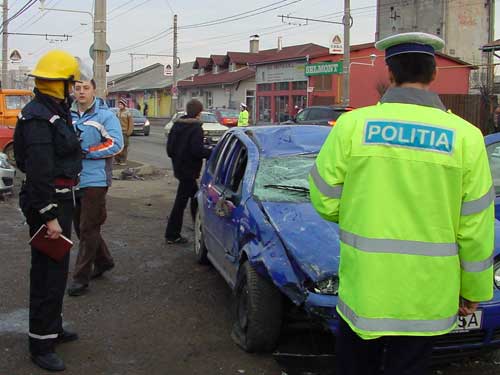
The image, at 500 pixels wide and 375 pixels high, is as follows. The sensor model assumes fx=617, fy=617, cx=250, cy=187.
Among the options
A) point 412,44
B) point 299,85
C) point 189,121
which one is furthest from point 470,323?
point 299,85

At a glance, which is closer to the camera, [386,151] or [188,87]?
[386,151]

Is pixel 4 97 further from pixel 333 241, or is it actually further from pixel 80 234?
pixel 333 241

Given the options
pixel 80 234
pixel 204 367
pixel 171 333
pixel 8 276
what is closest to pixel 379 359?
pixel 204 367

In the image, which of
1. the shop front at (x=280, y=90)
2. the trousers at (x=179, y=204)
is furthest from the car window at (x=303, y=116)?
the shop front at (x=280, y=90)

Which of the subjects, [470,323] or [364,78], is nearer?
[470,323]

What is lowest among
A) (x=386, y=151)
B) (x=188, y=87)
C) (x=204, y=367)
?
(x=204, y=367)

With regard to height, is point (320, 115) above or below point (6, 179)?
above

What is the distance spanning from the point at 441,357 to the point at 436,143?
174cm

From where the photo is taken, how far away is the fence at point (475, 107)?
81.9 ft

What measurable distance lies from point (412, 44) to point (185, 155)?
16.2 feet

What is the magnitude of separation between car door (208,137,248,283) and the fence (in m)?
21.0

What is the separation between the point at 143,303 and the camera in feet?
16.8

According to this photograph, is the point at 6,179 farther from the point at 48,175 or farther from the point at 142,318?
the point at 48,175

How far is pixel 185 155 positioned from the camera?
7.04 meters
